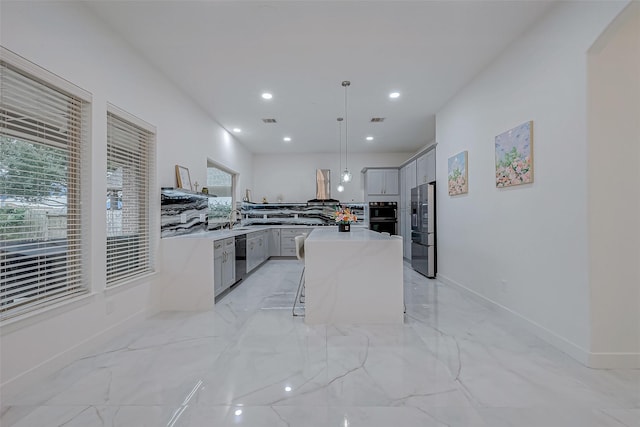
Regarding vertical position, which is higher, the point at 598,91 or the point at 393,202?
the point at 598,91

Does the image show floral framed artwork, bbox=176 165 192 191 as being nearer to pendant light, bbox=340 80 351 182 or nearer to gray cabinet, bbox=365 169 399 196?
pendant light, bbox=340 80 351 182

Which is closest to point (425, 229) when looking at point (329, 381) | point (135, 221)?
point (329, 381)

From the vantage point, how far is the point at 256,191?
794cm

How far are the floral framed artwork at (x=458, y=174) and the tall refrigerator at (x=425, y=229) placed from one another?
1.91ft

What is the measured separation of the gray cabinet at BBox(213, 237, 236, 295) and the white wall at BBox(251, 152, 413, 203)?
373 cm

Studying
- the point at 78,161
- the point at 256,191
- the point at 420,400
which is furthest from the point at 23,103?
the point at 256,191

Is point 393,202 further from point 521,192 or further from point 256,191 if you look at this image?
point 521,192

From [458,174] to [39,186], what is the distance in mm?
4394

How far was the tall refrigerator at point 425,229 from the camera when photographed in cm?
489

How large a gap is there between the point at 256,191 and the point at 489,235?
5930mm

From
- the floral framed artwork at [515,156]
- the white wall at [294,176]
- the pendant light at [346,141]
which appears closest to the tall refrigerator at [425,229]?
the pendant light at [346,141]

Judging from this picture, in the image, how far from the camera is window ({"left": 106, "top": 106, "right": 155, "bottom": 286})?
9.08 ft

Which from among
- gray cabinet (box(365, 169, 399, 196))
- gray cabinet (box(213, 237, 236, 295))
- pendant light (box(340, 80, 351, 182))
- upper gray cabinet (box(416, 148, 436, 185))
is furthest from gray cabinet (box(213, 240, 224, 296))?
gray cabinet (box(365, 169, 399, 196))

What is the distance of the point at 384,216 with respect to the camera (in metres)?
7.16
